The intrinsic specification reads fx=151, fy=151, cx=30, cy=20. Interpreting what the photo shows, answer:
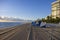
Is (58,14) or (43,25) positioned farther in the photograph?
(58,14)

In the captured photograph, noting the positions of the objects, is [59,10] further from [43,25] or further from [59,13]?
[43,25]

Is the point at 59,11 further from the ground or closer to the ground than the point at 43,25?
further from the ground

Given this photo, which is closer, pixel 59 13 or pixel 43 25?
pixel 43 25

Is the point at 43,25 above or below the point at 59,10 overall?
below

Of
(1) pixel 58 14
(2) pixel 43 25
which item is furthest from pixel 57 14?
(2) pixel 43 25

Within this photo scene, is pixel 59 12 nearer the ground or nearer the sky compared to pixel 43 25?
nearer the sky

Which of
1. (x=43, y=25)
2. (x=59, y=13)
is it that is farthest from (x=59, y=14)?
(x=43, y=25)

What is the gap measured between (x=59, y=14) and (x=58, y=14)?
56.5 inches

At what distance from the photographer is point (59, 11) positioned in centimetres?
12450

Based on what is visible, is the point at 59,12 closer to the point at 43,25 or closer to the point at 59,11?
the point at 59,11

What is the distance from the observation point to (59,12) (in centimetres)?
12438

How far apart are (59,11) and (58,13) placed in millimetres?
2363

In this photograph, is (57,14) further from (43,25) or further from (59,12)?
(43,25)

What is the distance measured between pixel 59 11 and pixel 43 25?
6054 centimetres
